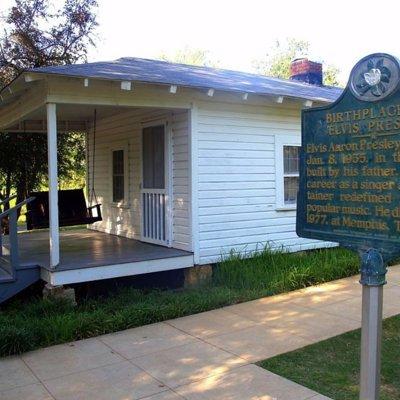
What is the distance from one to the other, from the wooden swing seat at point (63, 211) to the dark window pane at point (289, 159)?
3.50 m

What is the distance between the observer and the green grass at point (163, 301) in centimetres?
543

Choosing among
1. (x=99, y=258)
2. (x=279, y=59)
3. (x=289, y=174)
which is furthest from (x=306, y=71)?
(x=279, y=59)

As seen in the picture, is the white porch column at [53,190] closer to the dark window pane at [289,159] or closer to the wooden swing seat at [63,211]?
the wooden swing seat at [63,211]

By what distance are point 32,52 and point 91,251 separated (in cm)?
776

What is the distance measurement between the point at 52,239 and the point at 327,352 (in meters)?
3.69

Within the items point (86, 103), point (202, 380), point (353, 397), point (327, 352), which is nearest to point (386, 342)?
point (327, 352)

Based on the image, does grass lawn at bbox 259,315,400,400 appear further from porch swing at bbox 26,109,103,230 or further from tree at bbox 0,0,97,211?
tree at bbox 0,0,97,211

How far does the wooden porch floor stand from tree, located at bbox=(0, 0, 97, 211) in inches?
135

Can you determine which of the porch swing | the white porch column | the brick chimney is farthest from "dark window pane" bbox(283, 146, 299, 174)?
the brick chimney

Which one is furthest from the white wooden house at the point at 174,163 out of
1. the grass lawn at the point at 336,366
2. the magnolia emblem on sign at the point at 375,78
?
the magnolia emblem on sign at the point at 375,78

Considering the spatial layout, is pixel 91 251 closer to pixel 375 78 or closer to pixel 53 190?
pixel 53 190

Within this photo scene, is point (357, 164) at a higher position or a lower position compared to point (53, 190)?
higher

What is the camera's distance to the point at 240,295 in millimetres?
7000

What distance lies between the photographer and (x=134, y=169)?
373 inches
